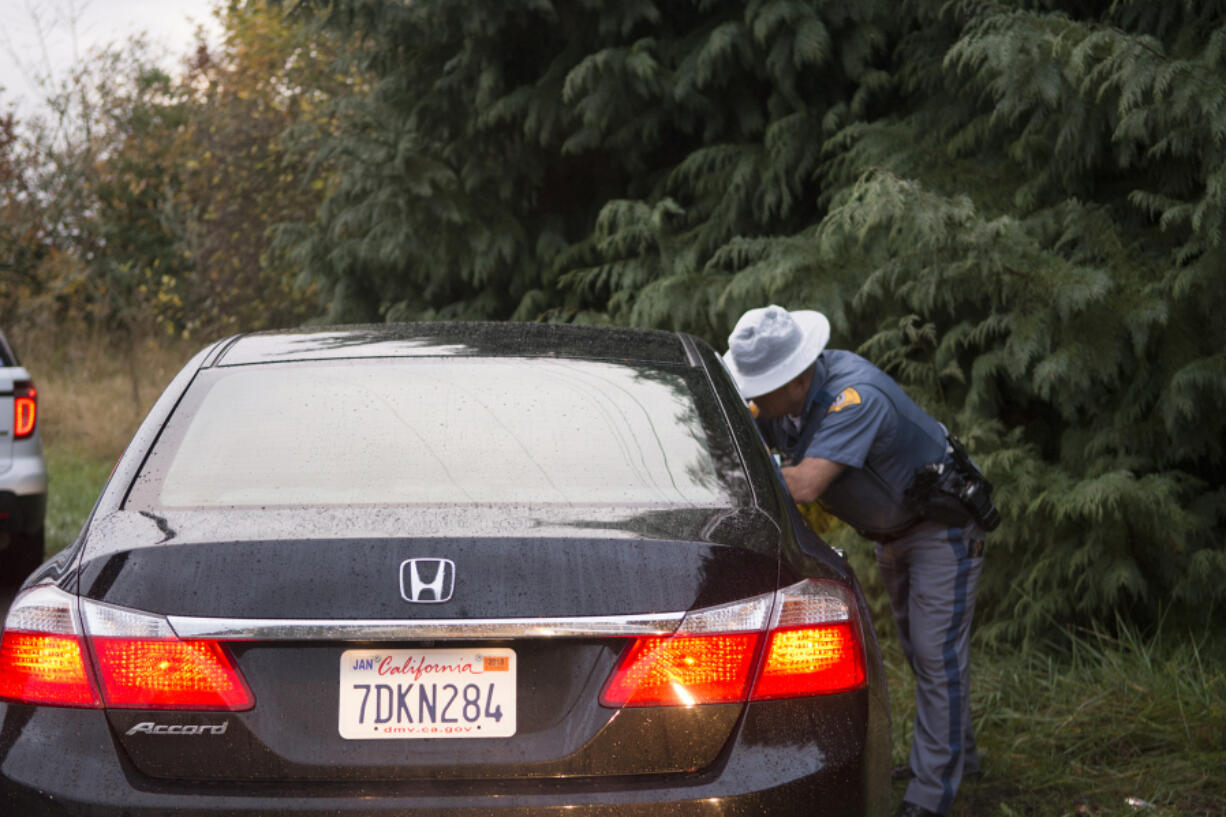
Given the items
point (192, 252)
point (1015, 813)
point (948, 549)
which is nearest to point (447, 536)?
point (948, 549)

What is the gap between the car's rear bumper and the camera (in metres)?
2.21

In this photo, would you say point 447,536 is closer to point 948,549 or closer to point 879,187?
point 948,549

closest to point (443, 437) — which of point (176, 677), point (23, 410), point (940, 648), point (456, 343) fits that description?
point (456, 343)

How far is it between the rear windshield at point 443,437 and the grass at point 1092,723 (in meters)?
1.93

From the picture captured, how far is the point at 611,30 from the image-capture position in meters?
7.81

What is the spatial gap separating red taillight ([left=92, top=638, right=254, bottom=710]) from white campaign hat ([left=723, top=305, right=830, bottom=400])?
6.40 ft

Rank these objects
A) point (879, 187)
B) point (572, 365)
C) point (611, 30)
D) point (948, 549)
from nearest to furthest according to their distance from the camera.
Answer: point (572, 365)
point (948, 549)
point (879, 187)
point (611, 30)

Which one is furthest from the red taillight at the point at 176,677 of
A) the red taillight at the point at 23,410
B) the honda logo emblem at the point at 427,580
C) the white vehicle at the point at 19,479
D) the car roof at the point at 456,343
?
the red taillight at the point at 23,410

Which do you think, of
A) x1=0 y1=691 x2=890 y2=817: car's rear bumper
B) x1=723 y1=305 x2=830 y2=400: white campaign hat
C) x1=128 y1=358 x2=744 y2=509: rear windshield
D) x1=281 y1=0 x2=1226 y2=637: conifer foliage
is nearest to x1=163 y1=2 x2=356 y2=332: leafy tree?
x1=281 y1=0 x2=1226 y2=637: conifer foliage

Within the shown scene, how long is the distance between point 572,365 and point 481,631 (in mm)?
1021

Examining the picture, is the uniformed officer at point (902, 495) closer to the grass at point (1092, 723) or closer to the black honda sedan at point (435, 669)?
the grass at point (1092, 723)

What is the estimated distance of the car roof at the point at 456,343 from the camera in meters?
3.21

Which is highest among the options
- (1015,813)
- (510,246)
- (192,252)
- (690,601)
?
(690,601)

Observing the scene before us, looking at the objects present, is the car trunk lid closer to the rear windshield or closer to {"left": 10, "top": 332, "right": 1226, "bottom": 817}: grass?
the rear windshield
